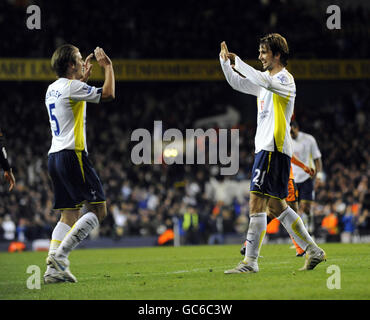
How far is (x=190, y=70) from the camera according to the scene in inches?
1123

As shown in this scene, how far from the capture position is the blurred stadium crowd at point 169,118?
2280cm

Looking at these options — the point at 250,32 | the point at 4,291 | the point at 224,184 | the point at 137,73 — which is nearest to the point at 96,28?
the point at 137,73

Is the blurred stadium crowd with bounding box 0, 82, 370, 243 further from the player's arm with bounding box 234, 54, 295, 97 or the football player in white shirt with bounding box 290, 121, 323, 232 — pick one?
the player's arm with bounding box 234, 54, 295, 97

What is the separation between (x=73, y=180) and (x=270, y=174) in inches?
81.4

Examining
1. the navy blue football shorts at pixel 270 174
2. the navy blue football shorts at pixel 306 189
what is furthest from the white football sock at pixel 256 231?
the navy blue football shorts at pixel 306 189

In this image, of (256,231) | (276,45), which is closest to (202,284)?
(256,231)

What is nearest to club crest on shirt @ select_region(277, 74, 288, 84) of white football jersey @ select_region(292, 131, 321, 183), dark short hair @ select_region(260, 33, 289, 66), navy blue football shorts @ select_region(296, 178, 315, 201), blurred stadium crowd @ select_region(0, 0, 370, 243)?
dark short hair @ select_region(260, 33, 289, 66)

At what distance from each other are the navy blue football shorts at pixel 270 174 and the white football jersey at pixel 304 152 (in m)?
5.12

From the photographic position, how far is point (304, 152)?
41.3ft

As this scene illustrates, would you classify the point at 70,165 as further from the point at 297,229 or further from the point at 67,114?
the point at 297,229

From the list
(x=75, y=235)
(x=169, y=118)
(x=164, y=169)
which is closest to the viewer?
(x=75, y=235)

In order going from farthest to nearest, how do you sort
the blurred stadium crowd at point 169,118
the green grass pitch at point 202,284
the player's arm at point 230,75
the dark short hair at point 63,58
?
1. the blurred stadium crowd at point 169,118
2. the player's arm at point 230,75
3. the dark short hair at point 63,58
4. the green grass pitch at point 202,284

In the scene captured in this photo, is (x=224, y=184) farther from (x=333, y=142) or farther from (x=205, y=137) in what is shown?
(x=333, y=142)

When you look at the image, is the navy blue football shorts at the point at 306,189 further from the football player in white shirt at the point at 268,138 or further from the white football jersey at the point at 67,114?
the white football jersey at the point at 67,114
